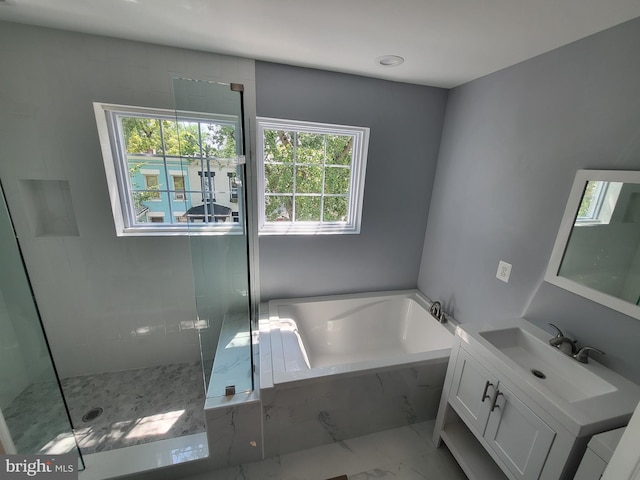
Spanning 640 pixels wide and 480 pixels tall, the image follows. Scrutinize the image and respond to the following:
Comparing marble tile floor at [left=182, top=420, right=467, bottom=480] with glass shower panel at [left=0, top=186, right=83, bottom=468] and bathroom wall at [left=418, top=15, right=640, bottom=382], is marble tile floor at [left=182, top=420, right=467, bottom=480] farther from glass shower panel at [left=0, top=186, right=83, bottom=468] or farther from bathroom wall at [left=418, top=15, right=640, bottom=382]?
bathroom wall at [left=418, top=15, right=640, bottom=382]

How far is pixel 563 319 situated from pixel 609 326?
0.60ft

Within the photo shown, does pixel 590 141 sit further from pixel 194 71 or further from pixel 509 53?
pixel 194 71

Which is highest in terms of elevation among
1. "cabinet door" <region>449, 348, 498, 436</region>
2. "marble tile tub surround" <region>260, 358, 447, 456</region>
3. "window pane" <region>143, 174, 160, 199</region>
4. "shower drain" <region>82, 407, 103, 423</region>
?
"window pane" <region>143, 174, 160, 199</region>

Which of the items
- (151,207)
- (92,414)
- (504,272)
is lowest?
(92,414)

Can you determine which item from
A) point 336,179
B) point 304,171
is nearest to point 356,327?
point 336,179

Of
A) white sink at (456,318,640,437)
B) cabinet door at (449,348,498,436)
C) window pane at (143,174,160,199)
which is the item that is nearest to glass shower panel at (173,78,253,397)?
window pane at (143,174,160,199)

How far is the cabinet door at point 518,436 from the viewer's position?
1064mm

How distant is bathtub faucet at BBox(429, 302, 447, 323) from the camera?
2146 mm

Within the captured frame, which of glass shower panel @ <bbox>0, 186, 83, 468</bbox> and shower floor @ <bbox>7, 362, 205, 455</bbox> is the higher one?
glass shower panel @ <bbox>0, 186, 83, 468</bbox>

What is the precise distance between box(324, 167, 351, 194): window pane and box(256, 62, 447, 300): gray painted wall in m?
0.23

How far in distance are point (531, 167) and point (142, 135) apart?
2600 millimetres

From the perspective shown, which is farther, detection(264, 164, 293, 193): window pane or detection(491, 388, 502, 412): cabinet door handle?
detection(264, 164, 293, 193): window pane

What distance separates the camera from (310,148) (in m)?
2.28

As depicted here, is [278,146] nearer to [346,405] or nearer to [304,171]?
[304,171]
